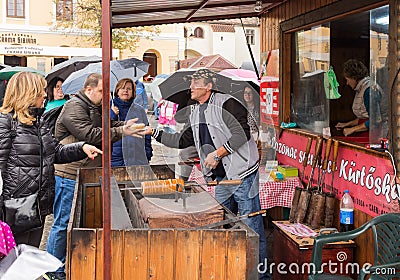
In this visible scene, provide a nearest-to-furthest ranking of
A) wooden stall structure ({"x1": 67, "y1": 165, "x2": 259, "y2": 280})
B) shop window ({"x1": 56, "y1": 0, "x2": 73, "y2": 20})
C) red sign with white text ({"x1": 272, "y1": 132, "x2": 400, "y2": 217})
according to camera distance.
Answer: wooden stall structure ({"x1": 67, "y1": 165, "x2": 259, "y2": 280}) < red sign with white text ({"x1": 272, "y1": 132, "x2": 400, "y2": 217}) < shop window ({"x1": 56, "y1": 0, "x2": 73, "y2": 20})

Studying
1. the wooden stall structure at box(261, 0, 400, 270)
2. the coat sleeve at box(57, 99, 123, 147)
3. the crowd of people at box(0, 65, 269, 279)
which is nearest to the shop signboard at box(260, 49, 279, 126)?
the wooden stall structure at box(261, 0, 400, 270)

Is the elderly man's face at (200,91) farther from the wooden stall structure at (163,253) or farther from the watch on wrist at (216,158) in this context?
the wooden stall structure at (163,253)

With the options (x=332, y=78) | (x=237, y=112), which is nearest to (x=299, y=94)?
(x=332, y=78)

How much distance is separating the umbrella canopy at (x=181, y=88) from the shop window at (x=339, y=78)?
116 cm

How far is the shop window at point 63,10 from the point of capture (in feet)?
82.6

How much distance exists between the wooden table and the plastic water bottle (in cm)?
15

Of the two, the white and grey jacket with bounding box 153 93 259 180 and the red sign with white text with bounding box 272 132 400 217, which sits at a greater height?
the white and grey jacket with bounding box 153 93 259 180

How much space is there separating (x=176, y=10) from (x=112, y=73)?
2.52m

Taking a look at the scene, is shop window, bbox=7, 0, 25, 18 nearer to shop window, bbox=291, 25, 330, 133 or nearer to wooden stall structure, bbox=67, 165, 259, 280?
shop window, bbox=291, 25, 330, 133

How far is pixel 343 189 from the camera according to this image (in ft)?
15.8

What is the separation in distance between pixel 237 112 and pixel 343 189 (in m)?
1.18

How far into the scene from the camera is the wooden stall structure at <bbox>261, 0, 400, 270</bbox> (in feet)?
13.3

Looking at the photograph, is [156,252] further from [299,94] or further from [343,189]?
[299,94]

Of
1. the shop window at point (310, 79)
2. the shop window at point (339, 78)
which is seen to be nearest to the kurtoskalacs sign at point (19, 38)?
the shop window at point (339, 78)
